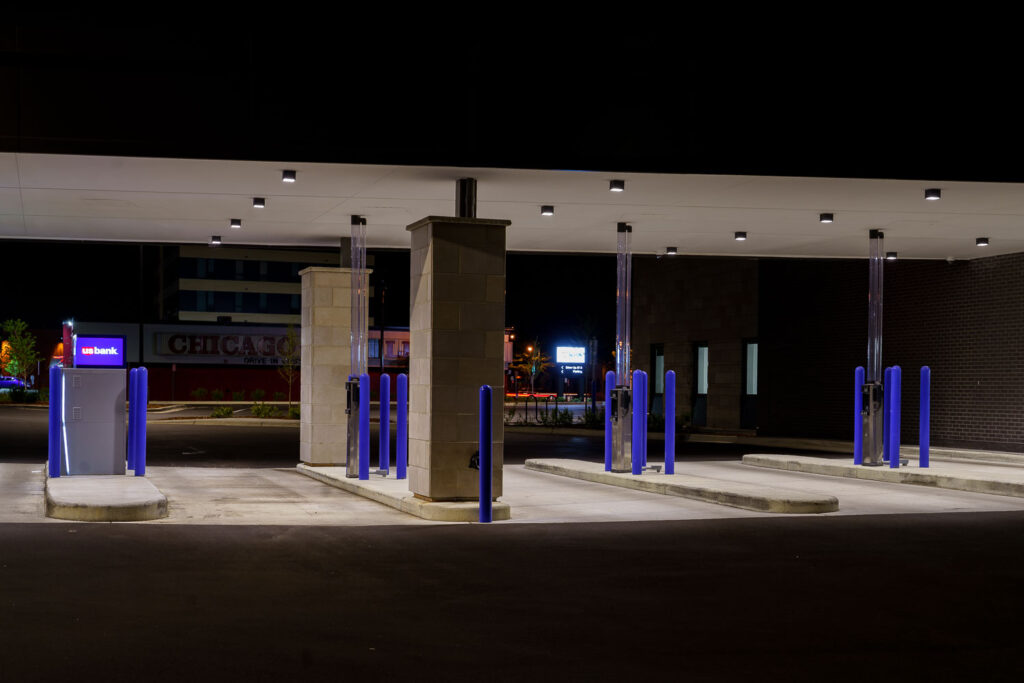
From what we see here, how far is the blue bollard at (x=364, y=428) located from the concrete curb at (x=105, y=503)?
3447mm

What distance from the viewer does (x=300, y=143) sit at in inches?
494

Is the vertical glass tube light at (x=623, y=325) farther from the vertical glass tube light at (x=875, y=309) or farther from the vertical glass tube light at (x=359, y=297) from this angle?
the vertical glass tube light at (x=875, y=309)

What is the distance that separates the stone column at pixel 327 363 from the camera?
63.8 ft

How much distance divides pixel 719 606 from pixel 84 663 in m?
4.20

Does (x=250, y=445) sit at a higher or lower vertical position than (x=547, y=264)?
lower

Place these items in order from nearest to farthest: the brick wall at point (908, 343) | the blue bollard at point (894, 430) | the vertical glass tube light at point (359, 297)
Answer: the vertical glass tube light at point (359, 297) < the blue bollard at point (894, 430) < the brick wall at point (908, 343)

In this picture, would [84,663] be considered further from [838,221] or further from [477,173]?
[838,221]

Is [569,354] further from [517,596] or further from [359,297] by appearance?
[517,596]

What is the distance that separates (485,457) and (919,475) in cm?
803

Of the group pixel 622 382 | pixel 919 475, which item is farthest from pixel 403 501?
pixel 919 475

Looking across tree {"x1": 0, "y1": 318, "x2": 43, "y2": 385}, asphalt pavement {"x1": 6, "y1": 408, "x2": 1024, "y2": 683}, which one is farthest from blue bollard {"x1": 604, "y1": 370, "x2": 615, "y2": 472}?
tree {"x1": 0, "y1": 318, "x2": 43, "y2": 385}

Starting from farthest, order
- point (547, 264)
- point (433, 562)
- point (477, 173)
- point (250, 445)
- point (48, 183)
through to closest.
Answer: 1. point (547, 264)
2. point (250, 445)
3. point (48, 183)
4. point (477, 173)
5. point (433, 562)

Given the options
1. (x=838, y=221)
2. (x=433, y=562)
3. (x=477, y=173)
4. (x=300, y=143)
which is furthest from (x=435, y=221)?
(x=838, y=221)

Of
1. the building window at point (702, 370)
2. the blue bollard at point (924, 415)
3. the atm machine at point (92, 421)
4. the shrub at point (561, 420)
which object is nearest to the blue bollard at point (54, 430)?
the atm machine at point (92, 421)
